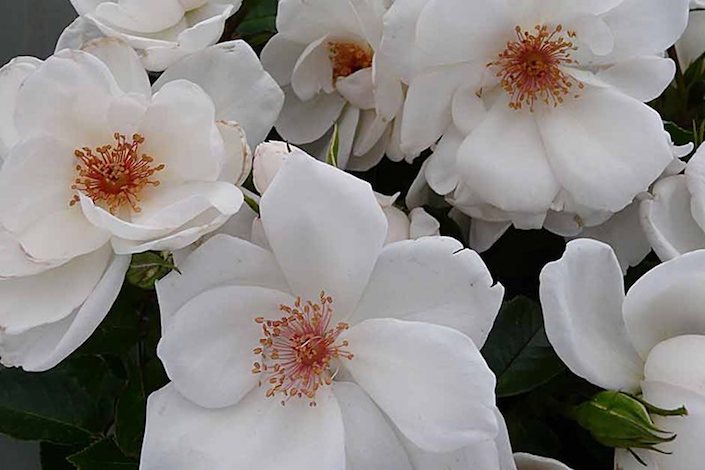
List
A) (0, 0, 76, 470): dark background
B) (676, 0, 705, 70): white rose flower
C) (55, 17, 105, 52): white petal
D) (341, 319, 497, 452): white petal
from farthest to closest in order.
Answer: (0, 0, 76, 470): dark background
(676, 0, 705, 70): white rose flower
(55, 17, 105, 52): white petal
(341, 319, 497, 452): white petal

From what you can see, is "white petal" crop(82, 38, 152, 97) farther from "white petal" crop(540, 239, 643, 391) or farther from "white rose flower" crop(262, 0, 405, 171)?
"white petal" crop(540, 239, 643, 391)

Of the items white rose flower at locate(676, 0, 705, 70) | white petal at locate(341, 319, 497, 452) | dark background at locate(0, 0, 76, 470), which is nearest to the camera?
white petal at locate(341, 319, 497, 452)

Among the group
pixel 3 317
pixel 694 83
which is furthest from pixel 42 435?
pixel 694 83

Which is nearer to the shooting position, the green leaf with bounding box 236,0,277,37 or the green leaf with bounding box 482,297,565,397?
the green leaf with bounding box 482,297,565,397

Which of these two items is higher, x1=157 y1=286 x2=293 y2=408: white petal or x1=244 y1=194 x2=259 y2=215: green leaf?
x1=244 y1=194 x2=259 y2=215: green leaf

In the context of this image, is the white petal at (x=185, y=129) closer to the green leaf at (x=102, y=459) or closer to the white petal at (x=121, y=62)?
the white petal at (x=121, y=62)

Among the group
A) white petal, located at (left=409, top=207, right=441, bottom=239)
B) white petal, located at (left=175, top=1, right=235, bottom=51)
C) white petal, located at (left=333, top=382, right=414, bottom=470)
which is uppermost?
white petal, located at (left=175, top=1, right=235, bottom=51)

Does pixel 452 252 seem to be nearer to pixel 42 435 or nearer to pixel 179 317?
pixel 179 317

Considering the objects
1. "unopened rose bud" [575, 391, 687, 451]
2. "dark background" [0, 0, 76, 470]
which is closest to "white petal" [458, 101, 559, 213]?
"unopened rose bud" [575, 391, 687, 451]

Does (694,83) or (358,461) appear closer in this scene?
(358,461)
